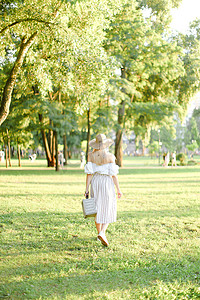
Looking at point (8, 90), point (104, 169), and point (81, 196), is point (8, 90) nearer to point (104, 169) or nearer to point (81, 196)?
point (81, 196)

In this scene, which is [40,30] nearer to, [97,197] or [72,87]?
[72,87]

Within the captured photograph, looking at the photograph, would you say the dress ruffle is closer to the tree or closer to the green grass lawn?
the green grass lawn

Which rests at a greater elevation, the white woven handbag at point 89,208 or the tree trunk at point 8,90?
the tree trunk at point 8,90

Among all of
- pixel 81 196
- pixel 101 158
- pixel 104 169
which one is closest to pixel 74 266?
pixel 104 169

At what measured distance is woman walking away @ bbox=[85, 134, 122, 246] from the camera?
20.1ft

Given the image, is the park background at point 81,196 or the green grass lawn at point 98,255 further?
the park background at point 81,196

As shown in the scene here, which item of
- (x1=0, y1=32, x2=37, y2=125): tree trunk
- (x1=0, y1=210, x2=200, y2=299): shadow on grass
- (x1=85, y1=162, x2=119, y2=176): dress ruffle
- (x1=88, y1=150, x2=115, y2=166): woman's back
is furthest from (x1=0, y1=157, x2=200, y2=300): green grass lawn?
(x1=0, y1=32, x2=37, y2=125): tree trunk

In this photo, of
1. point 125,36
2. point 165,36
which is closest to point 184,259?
point 125,36

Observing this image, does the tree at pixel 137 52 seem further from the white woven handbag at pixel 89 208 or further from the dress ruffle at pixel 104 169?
the white woven handbag at pixel 89 208

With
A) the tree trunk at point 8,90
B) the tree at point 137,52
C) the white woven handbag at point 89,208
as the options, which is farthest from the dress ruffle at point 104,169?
the tree at point 137,52

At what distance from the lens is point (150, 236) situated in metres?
6.84

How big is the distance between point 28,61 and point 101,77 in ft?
12.8

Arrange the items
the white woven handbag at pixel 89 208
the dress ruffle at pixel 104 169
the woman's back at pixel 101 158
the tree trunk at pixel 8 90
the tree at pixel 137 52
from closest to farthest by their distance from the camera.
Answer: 1. the white woven handbag at pixel 89 208
2. the dress ruffle at pixel 104 169
3. the woman's back at pixel 101 158
4. the tree trunk at pixel 8 90
5. the tree at pixel 137 52

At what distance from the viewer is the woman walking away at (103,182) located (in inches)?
241
